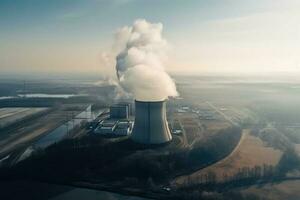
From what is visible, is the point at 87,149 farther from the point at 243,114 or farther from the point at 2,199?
the point at 243,114

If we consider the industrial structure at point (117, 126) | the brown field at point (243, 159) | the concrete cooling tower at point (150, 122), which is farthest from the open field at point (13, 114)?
the brown field at point (243, 159)

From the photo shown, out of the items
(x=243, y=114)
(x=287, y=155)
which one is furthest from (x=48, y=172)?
(x=243, y=114)

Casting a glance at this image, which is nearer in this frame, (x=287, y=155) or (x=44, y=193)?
(x=44, y=193)

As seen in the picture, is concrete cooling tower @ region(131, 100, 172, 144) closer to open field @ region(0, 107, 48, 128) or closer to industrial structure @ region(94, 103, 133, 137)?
industrial structure @ region(94, 103, 133, 137)

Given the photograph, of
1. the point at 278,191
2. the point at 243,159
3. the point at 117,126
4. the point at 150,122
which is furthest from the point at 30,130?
the point at 278,191

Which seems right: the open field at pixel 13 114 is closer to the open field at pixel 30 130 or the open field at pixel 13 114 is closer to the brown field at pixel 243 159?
the open field at pixel 30 130

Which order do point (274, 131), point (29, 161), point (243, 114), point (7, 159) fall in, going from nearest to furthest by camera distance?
1. point (29, 161)
2. point (7, 159)
3. point (274, 131)
4. point (243, 114)

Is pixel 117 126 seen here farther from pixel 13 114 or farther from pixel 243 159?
pixel 13 114
